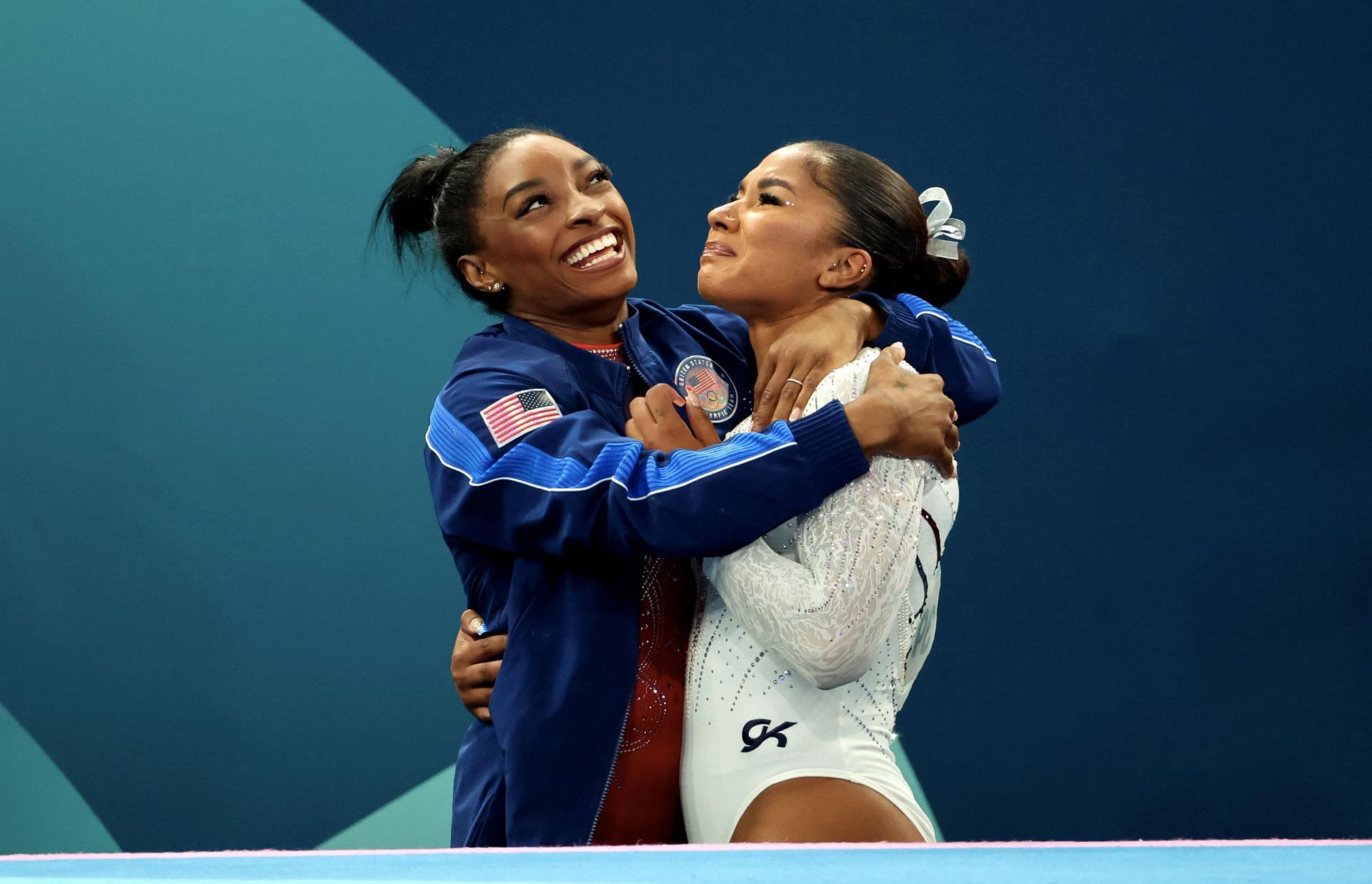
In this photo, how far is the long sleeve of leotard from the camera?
4.96 ft

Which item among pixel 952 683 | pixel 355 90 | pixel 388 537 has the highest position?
pixel 355 90

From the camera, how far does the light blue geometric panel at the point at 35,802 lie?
3307mm

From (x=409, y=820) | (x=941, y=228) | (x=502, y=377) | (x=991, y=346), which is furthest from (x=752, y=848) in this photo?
(x=409, y=820)

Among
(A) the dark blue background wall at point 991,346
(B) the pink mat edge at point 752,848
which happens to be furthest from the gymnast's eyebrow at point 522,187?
(A) the dark blue background wall at point 991,346

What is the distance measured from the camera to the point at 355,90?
10.6 feet

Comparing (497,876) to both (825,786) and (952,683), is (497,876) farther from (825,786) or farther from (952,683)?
(952,683)

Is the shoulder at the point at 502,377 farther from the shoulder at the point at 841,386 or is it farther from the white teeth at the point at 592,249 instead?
the shoulder at the point at 841,386

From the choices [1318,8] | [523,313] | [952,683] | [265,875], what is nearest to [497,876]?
[265,875]

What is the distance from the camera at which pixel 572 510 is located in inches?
60.9

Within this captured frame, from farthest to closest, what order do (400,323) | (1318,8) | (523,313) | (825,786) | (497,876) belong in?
1. (400,323)
2. (1318,8)
3. (523,313)
4. (825,786)
5. (497,876)

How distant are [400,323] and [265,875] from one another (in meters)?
2.33

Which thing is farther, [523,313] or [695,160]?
[695,160]

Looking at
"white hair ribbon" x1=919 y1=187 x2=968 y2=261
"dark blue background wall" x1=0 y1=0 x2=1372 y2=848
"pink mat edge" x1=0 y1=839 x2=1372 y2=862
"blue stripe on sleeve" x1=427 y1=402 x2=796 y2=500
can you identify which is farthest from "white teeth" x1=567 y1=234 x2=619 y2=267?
"dark blue background wall" x1=0 y1=0 x2=1372 y2=848

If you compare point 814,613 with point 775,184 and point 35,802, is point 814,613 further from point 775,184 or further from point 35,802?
Answer: point 35,802
